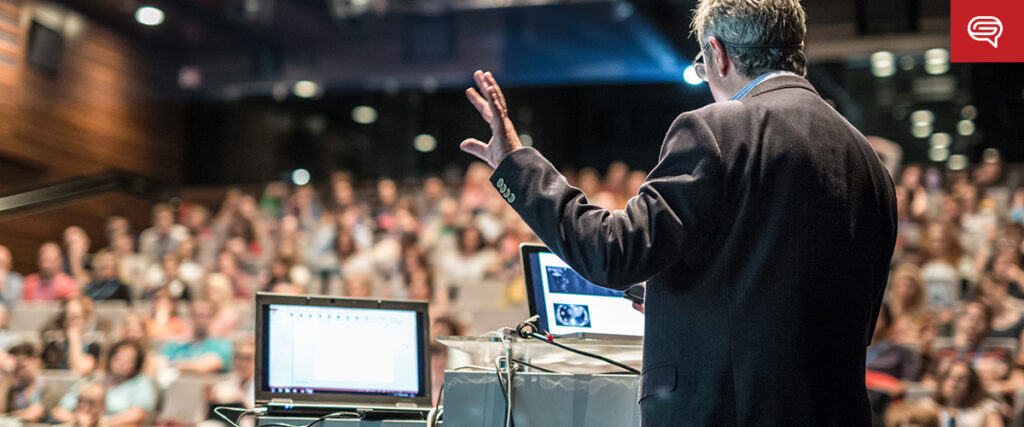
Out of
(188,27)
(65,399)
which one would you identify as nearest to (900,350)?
(65,399)

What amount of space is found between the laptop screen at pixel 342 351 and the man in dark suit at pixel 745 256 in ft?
2.84

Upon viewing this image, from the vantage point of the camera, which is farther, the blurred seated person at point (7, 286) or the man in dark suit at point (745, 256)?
the blurred seated person at point (7, 286)

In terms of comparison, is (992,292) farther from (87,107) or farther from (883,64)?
(87,107)

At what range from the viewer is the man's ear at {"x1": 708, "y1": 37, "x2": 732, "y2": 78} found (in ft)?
4.35

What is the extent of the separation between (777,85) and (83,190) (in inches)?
325

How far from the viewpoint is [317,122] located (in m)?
10.4

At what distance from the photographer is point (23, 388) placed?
4.80 metres

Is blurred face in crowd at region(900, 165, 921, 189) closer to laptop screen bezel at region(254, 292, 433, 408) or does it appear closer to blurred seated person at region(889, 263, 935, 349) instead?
blurred seated person at region(889, 263, 935, 349)

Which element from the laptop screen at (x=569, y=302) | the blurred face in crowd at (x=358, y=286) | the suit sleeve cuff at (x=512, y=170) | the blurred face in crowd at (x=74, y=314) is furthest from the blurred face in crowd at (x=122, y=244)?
the suit sleeve cuff at (x=512, y=170)

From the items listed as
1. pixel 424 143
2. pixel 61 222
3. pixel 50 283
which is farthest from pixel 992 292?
pixel 61 222

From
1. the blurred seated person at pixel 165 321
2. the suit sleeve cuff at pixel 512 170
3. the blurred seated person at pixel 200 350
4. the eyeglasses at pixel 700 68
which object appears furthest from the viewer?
the blurred seated person at pixel 165 321

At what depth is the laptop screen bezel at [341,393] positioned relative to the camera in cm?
194

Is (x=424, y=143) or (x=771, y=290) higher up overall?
(x=424, y=143)

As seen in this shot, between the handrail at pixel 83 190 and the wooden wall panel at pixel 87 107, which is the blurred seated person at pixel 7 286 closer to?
the handrail at pixel 83 190
